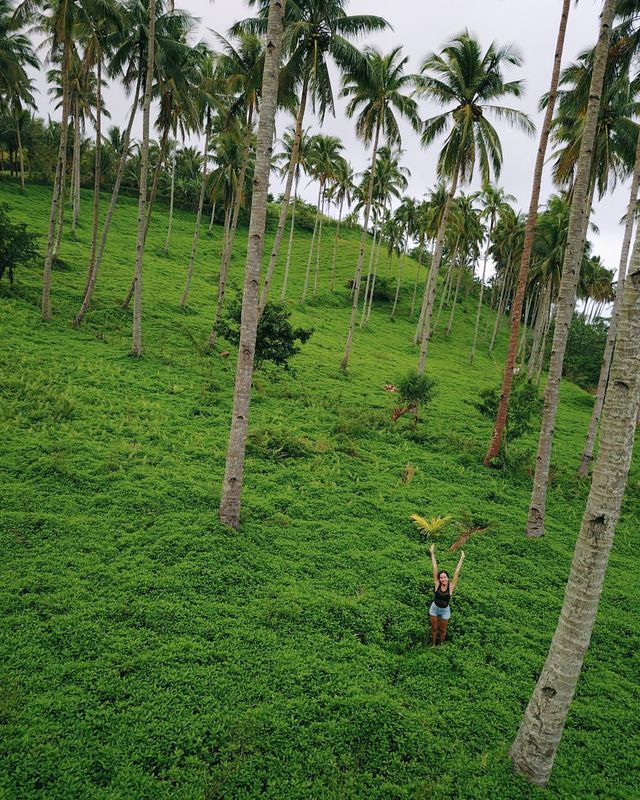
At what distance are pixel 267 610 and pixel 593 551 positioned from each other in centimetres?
453

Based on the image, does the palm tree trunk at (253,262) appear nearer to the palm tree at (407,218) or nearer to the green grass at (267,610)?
the green grass at (267,610)

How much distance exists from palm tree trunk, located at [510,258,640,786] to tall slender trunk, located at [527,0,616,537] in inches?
224

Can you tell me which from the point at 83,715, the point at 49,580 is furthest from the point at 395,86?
the point at 83,715

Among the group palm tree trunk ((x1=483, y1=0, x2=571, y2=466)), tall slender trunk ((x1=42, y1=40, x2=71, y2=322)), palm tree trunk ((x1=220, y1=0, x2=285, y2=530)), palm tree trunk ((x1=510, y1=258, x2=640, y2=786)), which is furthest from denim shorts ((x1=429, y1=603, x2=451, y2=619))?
tall slender trunk ((x1=42, y1=40, x2=71, y2=322))

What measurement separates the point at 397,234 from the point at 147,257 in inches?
915

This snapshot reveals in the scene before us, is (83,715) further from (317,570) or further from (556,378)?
(556,378)

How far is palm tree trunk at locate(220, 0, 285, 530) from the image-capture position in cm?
780

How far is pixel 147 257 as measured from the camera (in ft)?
119

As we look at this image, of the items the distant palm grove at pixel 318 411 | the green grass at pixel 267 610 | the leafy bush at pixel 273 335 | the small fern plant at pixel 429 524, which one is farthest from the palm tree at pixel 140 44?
the small fern plant at pixel 429 524

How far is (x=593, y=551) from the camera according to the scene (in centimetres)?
449

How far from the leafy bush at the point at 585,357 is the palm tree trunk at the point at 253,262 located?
3594 centimetres

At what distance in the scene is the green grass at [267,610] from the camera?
15.7 feet

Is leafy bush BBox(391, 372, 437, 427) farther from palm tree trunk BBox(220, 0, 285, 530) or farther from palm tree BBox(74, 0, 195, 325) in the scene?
palm tree BBox(74, 0, 195, 325)

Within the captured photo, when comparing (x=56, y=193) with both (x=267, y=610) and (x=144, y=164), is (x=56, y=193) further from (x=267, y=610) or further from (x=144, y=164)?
(x=267, y=610)
